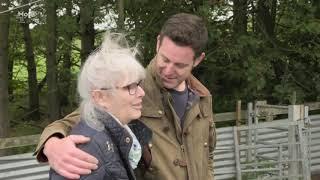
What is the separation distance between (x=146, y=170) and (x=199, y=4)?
21.3 feet

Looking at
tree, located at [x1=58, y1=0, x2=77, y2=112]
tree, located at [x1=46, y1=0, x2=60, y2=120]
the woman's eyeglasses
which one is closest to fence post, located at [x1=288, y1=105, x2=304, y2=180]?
tree, located at [x1=58, y1=0, x2=77, y2=112]

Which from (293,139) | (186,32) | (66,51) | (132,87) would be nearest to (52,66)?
(66,51)

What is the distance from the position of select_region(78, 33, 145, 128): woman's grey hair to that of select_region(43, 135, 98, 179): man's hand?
0.35ft

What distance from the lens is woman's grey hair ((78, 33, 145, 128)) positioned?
188 centimetres

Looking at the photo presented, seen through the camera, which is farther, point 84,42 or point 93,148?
point 84,42

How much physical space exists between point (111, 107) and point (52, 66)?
8567 millimetres

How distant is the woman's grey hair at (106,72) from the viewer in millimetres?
1877

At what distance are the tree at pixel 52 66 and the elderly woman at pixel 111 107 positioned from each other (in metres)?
7.21

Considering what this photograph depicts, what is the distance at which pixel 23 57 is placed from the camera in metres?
12.6

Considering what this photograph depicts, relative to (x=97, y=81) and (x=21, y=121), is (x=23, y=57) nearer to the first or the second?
(x=21, y=121)

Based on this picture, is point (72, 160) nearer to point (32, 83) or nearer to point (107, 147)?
point (107, 147)

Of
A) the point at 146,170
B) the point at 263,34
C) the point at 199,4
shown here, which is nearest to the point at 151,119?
the point at 146,170

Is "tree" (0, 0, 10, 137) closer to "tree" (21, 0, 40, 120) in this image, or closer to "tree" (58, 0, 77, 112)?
"tree" (58, 0, 77, 112)

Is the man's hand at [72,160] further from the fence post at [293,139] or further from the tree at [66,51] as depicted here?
the tree at [66,51]
